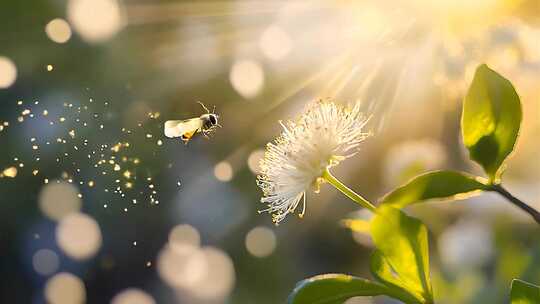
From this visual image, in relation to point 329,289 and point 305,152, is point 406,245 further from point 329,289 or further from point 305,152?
point 305,152

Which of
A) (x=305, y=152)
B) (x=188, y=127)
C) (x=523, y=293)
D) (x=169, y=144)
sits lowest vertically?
(x=523, y=293)

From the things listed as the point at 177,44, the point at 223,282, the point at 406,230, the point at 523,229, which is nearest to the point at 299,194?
the point at 406,230

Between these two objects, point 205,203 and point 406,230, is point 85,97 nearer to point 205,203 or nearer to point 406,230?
point 205,203

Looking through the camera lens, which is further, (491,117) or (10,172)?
(10,172)

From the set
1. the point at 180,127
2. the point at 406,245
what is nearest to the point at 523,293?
the point at 406,245

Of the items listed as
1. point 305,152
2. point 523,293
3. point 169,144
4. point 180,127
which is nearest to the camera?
point 523,293

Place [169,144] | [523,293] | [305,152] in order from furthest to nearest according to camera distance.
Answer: [169,144], [305,152], [523,293]

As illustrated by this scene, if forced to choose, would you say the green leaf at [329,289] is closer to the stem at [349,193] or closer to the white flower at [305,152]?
the stem at [349,193]

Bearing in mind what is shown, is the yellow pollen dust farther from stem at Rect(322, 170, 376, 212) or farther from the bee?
stem at Rect(322, 170, 376, 212)
